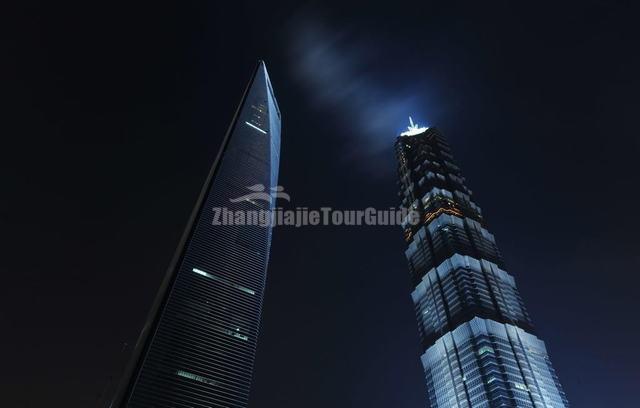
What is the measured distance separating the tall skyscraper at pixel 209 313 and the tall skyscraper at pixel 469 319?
86.3 metres

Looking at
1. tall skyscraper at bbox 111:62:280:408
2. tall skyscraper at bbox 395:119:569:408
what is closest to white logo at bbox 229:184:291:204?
tall skyscraper at bbox 111:62:280:408

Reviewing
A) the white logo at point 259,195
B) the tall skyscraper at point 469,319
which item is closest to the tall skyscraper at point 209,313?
the white logo at point 259,195

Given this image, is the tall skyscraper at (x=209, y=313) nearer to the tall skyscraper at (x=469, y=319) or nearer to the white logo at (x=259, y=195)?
the white logo at (x=259, y=195)

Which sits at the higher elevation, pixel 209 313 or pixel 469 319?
pixel 469 319

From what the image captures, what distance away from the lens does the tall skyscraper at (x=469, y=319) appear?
13988 cm

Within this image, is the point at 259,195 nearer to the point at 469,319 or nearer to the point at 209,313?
the point at 209,313

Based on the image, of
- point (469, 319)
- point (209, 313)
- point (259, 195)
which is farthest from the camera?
point (469, 319)

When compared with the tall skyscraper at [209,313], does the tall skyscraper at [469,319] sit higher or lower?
Result: higher

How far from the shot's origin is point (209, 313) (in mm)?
77000

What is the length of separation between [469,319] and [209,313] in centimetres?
10472

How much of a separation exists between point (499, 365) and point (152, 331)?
11274 centimetres

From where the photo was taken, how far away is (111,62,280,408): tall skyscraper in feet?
212

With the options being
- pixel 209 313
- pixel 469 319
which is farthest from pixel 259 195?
pixel 469 319

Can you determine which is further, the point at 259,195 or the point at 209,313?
the point at 259,195
